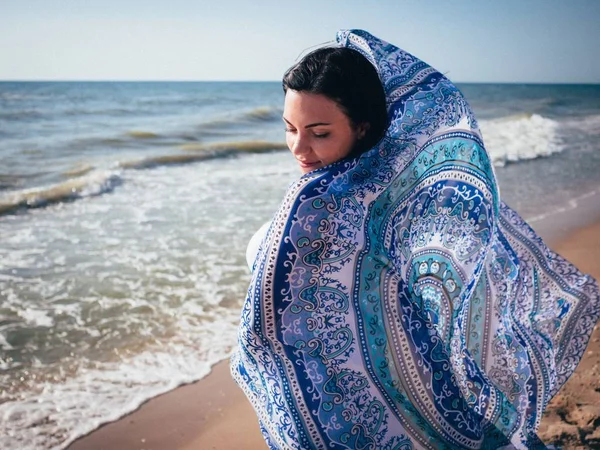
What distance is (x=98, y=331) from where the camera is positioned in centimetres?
407

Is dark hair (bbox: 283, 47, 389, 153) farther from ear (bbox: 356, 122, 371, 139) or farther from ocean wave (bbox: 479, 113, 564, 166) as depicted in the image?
ocean wave (bbox: 479, 113, 564, 166)

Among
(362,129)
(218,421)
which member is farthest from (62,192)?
(362,129)

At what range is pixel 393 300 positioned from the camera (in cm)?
165

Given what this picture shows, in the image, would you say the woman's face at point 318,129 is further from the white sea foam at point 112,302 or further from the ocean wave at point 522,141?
the ocean wave at point 522,141

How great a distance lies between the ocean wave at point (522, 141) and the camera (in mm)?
12023

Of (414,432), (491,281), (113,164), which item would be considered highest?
(491,281)

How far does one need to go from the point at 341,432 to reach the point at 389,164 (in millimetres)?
820

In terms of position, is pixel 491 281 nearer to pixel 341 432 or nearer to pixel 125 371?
pixel 341 432

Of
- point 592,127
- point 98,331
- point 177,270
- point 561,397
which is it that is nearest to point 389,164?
point 561,397

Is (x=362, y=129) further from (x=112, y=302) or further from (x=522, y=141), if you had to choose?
(x=522, y=141)

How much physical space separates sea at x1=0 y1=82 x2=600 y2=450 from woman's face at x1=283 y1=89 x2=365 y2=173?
222 centimetres

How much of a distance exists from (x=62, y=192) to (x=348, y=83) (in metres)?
8.05

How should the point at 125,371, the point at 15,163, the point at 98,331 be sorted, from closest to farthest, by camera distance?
the point at 125,371, the point at 98,331, the point at 15,163

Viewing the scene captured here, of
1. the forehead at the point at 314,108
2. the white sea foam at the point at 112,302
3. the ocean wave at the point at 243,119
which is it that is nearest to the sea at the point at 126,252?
the white sea foam at the point at 112,302
